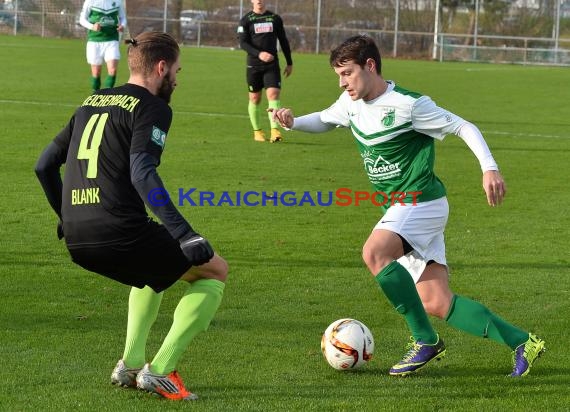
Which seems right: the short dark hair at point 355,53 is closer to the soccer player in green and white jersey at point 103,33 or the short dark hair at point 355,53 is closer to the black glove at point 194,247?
the black glove at point 194,247

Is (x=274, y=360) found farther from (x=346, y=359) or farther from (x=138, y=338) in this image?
(x=138, y=338)

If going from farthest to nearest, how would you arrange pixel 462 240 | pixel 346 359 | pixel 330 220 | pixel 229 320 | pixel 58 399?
1. pixel 330 220
2. pixel 462 240
3. pixel 229 320
4. pixel 346 359
5. pixel 58 399

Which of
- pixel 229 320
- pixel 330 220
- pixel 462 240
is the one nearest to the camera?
pixel 229 320

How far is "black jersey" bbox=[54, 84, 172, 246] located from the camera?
481cm

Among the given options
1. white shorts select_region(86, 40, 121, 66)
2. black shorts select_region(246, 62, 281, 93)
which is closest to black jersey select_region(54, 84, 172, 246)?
black shorts select_region(246, 62, 281, 93)

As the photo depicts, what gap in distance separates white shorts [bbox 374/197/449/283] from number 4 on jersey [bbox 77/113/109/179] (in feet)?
5.41

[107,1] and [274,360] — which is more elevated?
[107,1]

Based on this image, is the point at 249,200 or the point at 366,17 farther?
the point at 366,17

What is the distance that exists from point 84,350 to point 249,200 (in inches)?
215

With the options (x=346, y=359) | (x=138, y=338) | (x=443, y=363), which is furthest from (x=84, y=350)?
(x=443, y=363)

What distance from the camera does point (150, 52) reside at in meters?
4.92

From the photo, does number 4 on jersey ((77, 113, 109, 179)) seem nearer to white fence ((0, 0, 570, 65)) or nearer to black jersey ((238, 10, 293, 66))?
black jersey ((238, 10, 293, 66))

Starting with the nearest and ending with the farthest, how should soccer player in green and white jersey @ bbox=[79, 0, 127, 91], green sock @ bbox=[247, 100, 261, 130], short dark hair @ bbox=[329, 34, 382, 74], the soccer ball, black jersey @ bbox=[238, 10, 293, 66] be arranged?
the soccer ball → short dark hair @ bbox=[329, 34, 382, 74] → green sock @ bbox=[247, 100, 261, 130] → black jersey @ bbox=[238, 10, 293, 66] → soccer player in green and white jersey @ bbox=[79, 0, 127, 91]

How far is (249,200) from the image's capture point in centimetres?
1123
